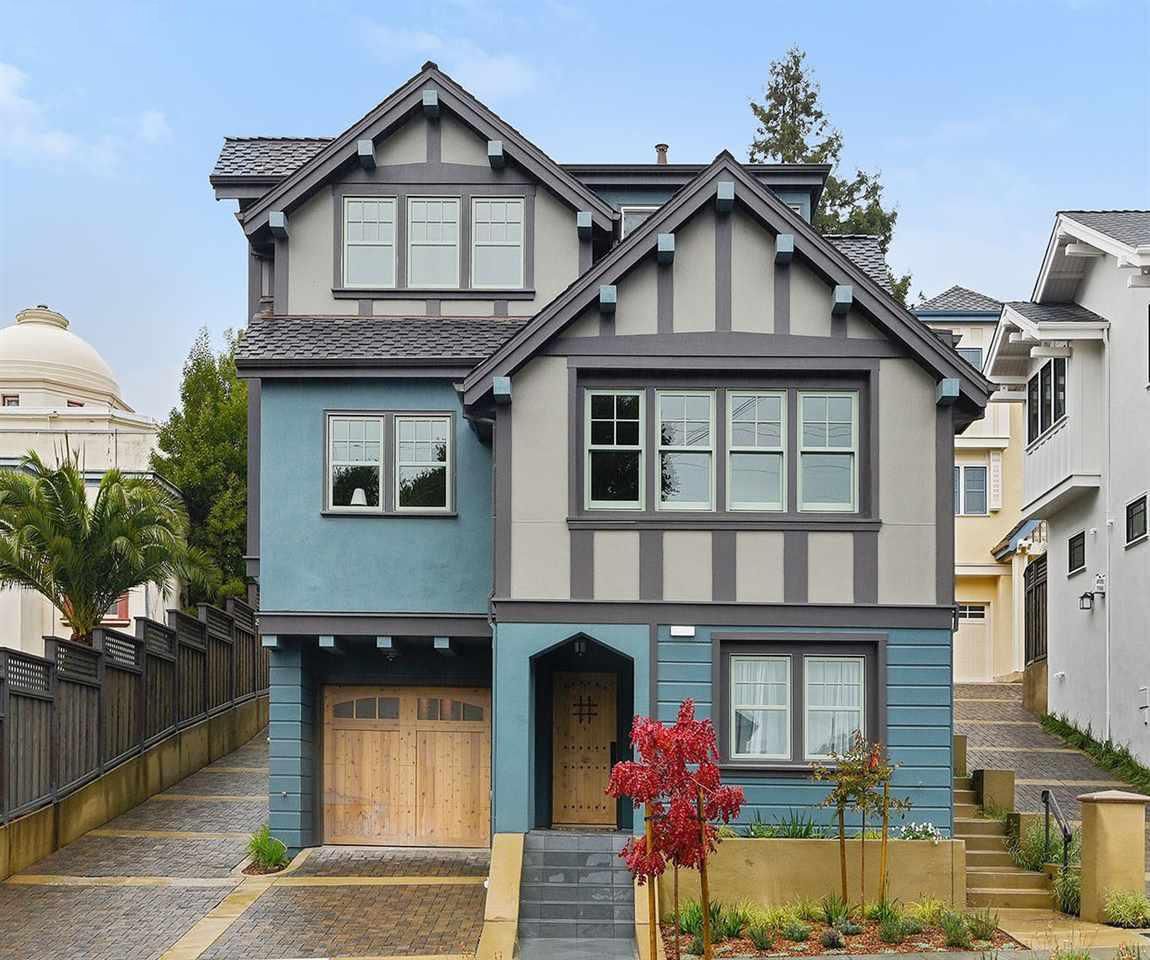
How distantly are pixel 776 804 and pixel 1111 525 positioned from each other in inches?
424

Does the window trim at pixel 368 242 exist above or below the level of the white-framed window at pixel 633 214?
below

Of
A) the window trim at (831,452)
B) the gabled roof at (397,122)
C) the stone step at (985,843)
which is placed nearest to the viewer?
the window trim at (831,452)

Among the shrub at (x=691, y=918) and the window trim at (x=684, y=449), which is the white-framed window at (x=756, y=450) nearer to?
the window trim at (x=684, y=449)

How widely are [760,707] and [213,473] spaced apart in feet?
78.8

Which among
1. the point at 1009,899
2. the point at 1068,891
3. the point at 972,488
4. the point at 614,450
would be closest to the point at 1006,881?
the point at 1009,899

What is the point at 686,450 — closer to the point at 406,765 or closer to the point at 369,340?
the point at 369,340

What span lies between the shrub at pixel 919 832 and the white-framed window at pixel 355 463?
26.1ft

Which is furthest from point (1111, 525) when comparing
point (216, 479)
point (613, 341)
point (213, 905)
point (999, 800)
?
point (216, 479)

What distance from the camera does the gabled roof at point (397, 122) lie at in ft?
74.2

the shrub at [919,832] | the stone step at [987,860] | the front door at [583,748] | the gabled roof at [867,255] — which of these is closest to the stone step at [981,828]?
the stone step at [987,860]

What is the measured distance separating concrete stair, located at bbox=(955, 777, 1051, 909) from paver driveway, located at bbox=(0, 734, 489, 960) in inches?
232

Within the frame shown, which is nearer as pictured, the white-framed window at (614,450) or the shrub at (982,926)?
the shrub at (982,926)

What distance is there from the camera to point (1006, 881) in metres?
19.2

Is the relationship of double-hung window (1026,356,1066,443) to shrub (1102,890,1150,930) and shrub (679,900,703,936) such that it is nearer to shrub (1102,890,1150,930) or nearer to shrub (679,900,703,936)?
shrub (1102,890,1150,930)
